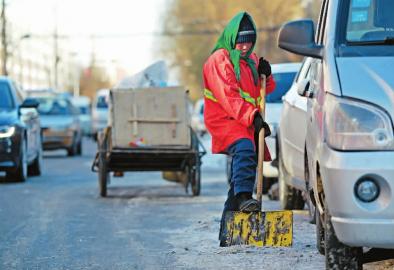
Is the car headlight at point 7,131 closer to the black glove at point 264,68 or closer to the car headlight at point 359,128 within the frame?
the black glove at point 264,68

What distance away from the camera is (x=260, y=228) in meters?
8.19

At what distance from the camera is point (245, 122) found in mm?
8406

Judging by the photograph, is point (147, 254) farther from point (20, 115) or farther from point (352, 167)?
point (20, 115)

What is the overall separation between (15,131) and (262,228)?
31.0 ft

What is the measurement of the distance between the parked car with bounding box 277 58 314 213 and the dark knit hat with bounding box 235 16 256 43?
1.71ft

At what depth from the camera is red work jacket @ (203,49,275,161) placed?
845cm

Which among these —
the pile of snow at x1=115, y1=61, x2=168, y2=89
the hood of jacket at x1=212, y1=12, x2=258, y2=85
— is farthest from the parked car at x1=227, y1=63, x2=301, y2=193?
the hood of jacket at x1=212, y1=12, x2=258, y2=85

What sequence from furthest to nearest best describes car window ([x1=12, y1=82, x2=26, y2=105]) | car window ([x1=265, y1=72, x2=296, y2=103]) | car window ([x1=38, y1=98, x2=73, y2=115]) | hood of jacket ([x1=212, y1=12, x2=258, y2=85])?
1. car window ([x1=38, y1=98, x2=73, y2=115])
2. car window ([x1=12, y1=82, x2=26, y2=105])
3. car window ([x1=265, y1=72, x2=296, y2=103])
4. hood of jacket ([x1=212, y1=12, x2=258, y2=85])

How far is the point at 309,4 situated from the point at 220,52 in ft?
233

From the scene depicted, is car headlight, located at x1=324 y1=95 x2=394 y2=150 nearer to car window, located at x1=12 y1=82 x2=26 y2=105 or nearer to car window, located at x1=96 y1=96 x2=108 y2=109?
car window, located at x1=12 y1=82 x2=26 y2=105

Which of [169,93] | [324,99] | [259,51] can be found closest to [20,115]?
[169,93]

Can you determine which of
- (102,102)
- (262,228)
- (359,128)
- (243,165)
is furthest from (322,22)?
(102,102)

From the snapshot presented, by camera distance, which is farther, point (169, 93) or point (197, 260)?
point (169, 93)

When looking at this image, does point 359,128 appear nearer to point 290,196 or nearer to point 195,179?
point 290,196
